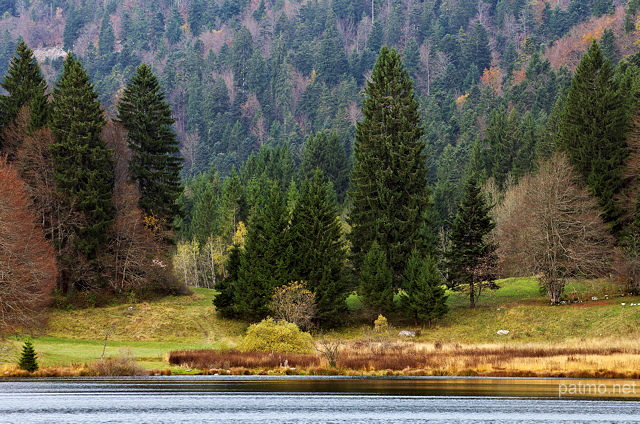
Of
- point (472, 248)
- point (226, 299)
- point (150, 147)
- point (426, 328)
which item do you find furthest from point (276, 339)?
point (150, 147)

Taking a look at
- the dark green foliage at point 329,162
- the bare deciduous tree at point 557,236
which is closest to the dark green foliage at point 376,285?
the bare deciduous tree at point 557,236

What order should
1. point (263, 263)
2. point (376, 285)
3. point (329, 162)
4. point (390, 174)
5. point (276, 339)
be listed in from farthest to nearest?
point (329, 162), point (390, 174), point (263, 263), point (376, 285), point (276, 339)

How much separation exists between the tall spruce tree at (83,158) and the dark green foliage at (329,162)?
2381 inches

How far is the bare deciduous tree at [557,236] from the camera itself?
2891 inches

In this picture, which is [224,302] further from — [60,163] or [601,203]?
[601,203]

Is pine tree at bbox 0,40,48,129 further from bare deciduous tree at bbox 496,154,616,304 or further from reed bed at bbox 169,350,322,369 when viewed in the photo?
bare deciduous tree at bbox 496,154,616,304

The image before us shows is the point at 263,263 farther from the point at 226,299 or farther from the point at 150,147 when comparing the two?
the point at 150,147

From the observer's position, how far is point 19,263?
2501 inches

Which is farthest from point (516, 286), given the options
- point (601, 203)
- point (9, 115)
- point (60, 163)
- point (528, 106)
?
point (528, 106)

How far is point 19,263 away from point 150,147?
27.0m

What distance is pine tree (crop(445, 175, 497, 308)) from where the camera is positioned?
76562 mm

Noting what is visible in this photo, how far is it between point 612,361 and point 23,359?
36.0 m

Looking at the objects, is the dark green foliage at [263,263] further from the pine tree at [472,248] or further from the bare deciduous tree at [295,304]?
the pine tree at [472,248]

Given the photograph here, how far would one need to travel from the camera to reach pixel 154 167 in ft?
286
